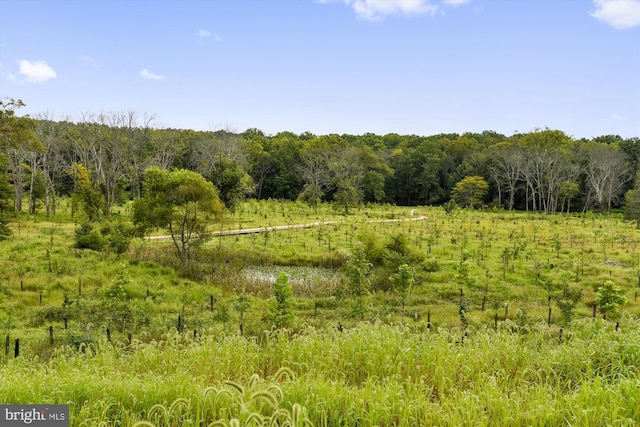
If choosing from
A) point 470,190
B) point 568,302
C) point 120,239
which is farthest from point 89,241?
point 470,190

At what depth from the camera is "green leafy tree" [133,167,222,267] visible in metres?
17.2

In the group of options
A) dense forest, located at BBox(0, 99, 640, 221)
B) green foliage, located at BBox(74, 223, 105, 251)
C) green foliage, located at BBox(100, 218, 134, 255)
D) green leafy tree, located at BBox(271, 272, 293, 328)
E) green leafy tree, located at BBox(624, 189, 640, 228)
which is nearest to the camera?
green leafy tree, located at BBox(271, 272, 293, 328)

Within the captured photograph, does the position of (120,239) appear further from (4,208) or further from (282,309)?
(282,309)

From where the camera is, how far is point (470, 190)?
53.9 metres

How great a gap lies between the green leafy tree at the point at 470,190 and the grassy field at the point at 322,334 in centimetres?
2422

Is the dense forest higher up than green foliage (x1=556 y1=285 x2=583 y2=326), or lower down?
higher up

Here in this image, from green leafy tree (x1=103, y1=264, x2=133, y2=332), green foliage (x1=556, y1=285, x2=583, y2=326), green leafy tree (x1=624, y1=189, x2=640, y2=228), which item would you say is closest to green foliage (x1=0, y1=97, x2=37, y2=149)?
green leafy tree (x1=103, y1=264, x2=133, y2=332)

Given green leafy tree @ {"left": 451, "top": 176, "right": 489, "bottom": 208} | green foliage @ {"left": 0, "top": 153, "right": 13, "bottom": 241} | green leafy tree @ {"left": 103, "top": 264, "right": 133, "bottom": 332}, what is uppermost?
green leafy tree @ {"left": 451, "top": 176, "right": 489, "bottom": 208}

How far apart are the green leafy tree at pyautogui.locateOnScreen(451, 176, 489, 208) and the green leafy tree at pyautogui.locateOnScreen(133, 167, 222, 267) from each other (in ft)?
139

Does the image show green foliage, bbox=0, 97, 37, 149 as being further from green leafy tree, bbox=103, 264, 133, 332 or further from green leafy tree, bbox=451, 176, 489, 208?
green leafy tree, bbox=451, 176, 489, 208

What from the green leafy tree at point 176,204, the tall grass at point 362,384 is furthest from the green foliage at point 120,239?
the tall grass at point 362,384

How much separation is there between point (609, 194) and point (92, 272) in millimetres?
53646

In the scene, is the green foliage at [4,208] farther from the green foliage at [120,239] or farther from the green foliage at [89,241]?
the green foliage at [120,239]

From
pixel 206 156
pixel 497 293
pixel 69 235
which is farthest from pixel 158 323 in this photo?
pixel 206 156
